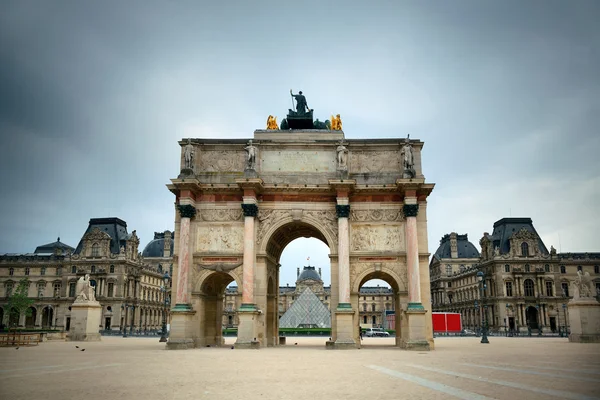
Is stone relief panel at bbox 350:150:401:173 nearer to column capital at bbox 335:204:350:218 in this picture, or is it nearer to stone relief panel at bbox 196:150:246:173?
column capital at bbox 335:204:350:218

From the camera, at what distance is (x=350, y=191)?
29484mm

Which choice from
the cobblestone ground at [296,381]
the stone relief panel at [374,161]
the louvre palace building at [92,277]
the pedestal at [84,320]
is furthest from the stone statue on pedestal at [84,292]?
the louvre palace building at [92,277]

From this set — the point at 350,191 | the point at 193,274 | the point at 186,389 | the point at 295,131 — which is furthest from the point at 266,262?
the point at 186,389

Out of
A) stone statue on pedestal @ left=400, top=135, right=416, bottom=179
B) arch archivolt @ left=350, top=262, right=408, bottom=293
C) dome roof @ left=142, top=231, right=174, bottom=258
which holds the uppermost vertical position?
dome roof @ left=142, top=231, right=174, bottom=258

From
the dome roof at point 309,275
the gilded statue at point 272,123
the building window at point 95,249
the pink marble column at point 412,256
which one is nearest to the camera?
the pink marble column at point 412,256

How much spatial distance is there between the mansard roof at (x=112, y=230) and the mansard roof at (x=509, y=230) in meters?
65.6

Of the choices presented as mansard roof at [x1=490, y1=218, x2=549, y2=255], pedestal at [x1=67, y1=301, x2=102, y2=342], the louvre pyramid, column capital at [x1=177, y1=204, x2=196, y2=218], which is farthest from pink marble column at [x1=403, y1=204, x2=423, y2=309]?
mansard roof at [x1=490, y1=218, x2=549, y2=255]

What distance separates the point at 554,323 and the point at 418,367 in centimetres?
7749

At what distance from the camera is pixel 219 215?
30094 mm

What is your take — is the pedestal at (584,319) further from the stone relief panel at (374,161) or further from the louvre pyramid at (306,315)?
the louvre pyramid at (306,315)

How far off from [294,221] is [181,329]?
879 cm

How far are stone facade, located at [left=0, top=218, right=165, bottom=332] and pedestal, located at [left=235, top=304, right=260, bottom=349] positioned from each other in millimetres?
62592

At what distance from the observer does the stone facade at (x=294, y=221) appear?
2827 cm

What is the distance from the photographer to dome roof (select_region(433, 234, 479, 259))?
113312 millimetres
